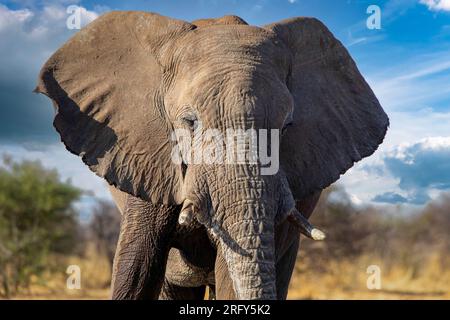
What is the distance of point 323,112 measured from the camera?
4.36 meters

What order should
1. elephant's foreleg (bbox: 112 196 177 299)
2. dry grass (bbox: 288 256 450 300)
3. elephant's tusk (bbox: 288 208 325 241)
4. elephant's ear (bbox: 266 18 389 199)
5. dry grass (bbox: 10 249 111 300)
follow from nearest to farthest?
elephant's tusk (bbox: 288 208 325 241) < elephant's foreleg (bbox: 112 196 177 299) < elephant's ear (bbox: 266 18 389 199) < dry grass (bbox: 288 256 450 300) < dry grass (bbox: 10 249 111 300)

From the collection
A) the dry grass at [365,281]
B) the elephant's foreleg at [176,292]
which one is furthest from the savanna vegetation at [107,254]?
the elephant's foreleg at [176,292]

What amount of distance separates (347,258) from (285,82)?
1287cm

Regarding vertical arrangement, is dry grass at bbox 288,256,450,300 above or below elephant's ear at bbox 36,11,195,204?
below

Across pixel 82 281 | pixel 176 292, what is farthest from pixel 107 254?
pixel 176 292

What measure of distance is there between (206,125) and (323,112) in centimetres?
111

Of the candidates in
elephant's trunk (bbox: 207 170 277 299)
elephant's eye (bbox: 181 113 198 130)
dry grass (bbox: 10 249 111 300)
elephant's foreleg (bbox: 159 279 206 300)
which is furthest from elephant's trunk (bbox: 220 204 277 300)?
dry grass (bbox: 10 249 111 300)

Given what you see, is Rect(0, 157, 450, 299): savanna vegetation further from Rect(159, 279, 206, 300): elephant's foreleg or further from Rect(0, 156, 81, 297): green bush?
Rect(159, 279, 206, 300): elephant's foreleg

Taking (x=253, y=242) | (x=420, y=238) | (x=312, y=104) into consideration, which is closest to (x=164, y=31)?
(x=312, y=104)

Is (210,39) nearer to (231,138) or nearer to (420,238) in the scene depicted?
(231,138)

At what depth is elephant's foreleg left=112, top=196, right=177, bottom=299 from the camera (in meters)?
4.01

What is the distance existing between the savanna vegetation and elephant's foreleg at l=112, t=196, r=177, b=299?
36.8ft

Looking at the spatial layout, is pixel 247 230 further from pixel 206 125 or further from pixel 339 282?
pixel 339 282

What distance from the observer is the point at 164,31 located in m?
3.97
